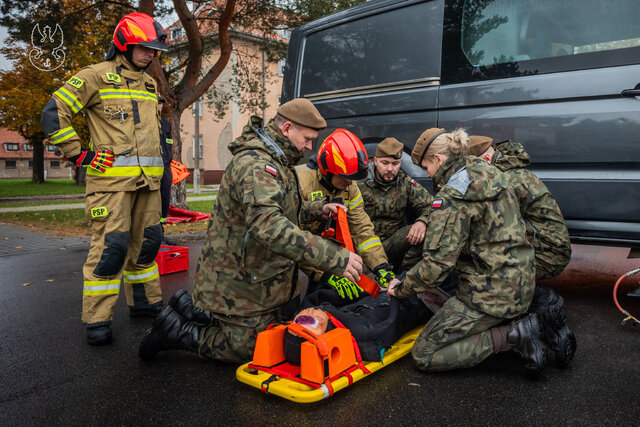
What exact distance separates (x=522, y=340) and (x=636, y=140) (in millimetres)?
1443

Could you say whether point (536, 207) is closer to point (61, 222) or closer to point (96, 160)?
point (96, 160)

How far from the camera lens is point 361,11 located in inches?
165

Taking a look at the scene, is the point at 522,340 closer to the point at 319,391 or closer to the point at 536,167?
the point at 319,391

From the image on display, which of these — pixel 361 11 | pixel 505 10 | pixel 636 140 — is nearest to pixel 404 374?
pixel 636 140

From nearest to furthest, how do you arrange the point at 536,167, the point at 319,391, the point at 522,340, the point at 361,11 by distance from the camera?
1. the point at 319,391
2. the point at 522,340
3. the point at 536,167
4. the point at 361,11

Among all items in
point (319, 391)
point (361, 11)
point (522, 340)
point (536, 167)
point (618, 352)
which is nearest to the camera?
point (319, 391)

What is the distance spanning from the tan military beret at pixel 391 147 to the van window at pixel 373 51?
1.72 feet

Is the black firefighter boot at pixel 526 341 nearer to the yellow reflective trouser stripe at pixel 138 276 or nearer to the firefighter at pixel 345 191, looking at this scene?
the firefighter at pixel 345 191

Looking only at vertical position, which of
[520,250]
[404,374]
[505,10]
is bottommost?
[404,374]

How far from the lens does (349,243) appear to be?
266cm

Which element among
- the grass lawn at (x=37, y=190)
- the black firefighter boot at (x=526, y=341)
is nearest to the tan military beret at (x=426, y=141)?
the black firefighter boot at (x=526, y=341)

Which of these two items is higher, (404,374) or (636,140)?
(636,140)

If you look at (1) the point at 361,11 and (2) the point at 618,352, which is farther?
(1) the point at 361,11

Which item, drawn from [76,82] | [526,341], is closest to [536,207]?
[526,341]
